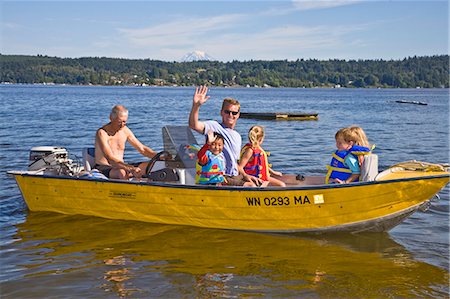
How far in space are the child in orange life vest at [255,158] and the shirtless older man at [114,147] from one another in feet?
6.03

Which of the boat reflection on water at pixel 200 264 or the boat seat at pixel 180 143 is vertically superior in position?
the boat seat at pixel 180 143

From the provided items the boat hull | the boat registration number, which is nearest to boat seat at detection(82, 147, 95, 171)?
the boat hull

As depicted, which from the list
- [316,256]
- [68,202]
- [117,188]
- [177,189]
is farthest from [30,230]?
[316,256]

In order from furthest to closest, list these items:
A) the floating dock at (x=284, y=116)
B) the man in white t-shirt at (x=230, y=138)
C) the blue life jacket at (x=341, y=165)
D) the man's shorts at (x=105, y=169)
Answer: the floating dock at (x=284, y=116) → the man's shorts at (x=105, y=169) → the man in white t-shirt at (x=230, y=138) → the blue life jacket at (x=341, y=165)

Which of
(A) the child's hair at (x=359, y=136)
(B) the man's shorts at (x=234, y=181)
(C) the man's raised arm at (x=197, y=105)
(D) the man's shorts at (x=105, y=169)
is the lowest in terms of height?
(B) the man's shorts at (x=234, y=181)

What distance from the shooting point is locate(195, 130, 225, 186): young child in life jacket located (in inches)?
323

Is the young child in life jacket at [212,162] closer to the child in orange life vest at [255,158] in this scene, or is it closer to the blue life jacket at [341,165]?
the child in orange life vest at [255,158]

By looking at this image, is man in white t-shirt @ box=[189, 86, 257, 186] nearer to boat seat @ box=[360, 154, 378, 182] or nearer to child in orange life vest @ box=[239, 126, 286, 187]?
child in orange life vest @ box=[239, 126, 286, 187]

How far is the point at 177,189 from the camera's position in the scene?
8.46m

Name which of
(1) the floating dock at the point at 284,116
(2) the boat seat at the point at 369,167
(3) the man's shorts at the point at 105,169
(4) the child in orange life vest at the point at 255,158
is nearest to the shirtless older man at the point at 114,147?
(3) the man's shorts at the point at 105,169

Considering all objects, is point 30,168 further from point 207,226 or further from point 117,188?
point 207,226

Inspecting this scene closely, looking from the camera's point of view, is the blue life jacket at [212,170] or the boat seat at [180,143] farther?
the boat seat at [180,143]

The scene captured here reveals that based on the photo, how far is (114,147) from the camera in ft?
30.8

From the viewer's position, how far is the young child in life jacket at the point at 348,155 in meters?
7.91
